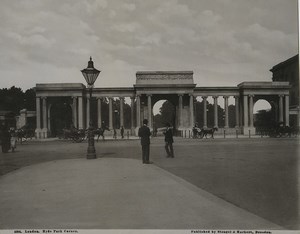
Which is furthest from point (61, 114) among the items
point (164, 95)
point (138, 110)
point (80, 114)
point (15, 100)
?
point (164, 95)

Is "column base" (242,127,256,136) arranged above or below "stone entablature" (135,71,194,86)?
→ below

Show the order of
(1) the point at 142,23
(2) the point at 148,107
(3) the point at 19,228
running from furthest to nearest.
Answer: (2) the point at 148,107 < (1) the point at 142,23 < (3) the point at 19,228

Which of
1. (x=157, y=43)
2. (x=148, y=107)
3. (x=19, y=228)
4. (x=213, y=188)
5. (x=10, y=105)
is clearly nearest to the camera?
(x=19, y=228)

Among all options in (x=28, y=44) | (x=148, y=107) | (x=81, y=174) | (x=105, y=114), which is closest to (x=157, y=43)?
(x=28, y=44)

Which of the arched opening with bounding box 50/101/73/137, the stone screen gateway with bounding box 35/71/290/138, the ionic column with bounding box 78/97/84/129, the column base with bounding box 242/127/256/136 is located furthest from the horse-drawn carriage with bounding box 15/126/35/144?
the column base with bounding box 242/127/256/136

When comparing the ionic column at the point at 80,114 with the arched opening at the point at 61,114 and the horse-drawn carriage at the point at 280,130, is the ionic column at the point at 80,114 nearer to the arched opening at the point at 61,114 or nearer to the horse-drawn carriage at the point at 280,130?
the arched opening at the point at 61,114

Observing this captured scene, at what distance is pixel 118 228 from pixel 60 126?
55.2 m

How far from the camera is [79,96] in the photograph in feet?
166

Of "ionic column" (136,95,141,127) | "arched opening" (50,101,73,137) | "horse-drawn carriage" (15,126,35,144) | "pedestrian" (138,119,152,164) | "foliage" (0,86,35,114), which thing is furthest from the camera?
"arched opening" (50,101,73,137)

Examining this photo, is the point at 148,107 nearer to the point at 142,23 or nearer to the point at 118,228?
the point at 142,23

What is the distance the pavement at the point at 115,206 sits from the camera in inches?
271

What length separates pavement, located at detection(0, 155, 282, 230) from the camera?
22.6ft

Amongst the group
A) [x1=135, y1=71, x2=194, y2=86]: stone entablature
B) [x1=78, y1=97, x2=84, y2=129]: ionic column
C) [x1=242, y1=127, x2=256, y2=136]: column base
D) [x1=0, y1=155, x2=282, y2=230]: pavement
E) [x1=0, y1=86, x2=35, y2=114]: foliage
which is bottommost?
[x1=0, y1=155, x2=282, y2=230]: pavement

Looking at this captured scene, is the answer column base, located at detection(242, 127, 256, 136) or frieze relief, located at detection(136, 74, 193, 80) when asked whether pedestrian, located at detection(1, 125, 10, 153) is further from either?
column base, located at detection(242, 127, 256, 136)
